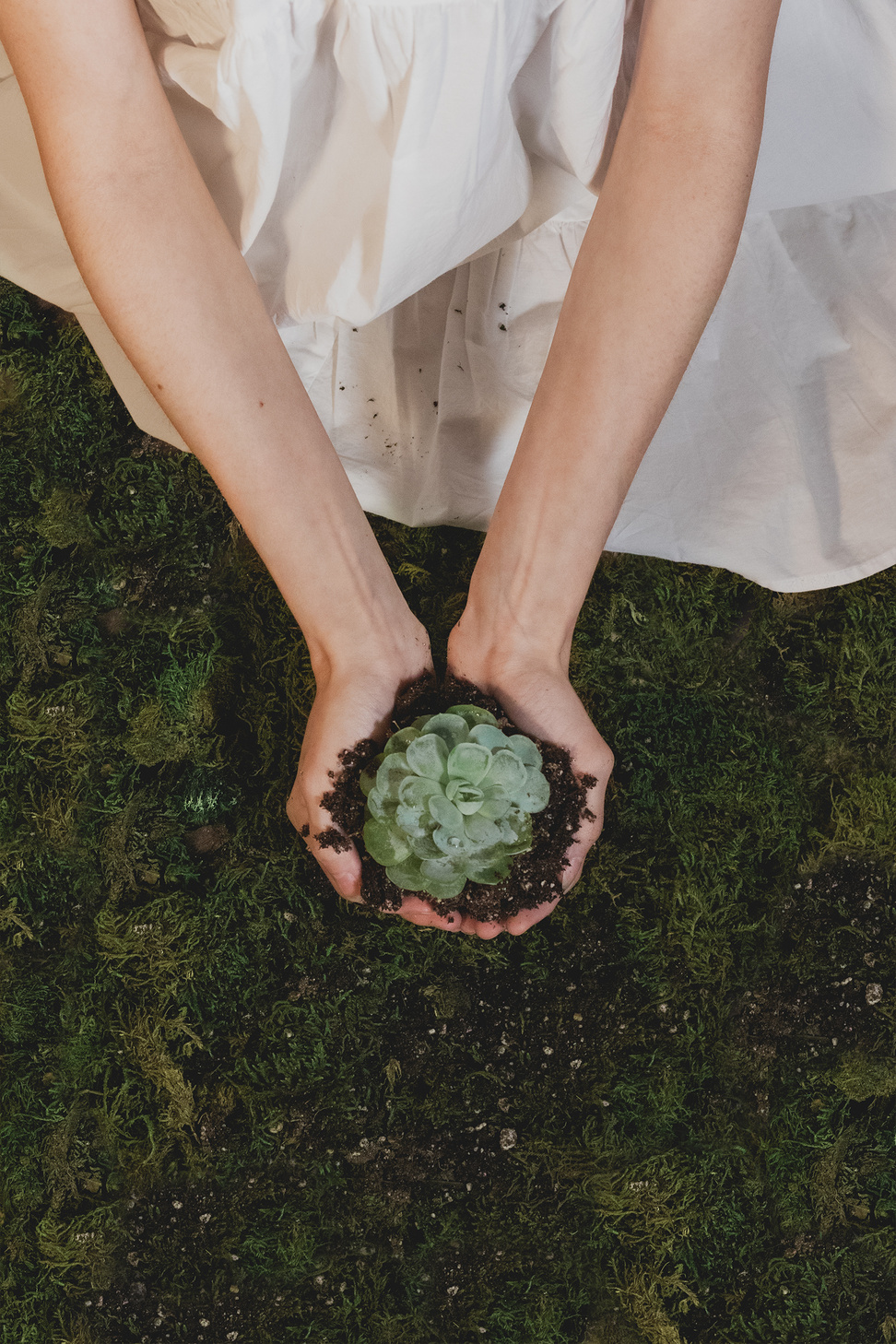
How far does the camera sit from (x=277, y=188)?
4.32 ft

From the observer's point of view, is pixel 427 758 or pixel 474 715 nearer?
pixel 427 758

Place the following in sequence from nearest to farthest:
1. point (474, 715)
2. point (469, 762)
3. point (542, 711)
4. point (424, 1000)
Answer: point (469, 762)
point (474, 715)
point (542, 711)
point (424, 1000)

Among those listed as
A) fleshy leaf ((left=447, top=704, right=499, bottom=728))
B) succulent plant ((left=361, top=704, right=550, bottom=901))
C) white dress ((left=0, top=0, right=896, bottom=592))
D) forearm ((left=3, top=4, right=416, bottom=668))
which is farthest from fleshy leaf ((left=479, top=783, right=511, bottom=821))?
white dress ((left=0, top=0, right=896, bottom=592))

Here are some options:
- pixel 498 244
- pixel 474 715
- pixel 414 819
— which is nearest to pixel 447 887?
pixel 414 819

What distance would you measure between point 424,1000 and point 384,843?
767 millimetres

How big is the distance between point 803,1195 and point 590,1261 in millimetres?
468

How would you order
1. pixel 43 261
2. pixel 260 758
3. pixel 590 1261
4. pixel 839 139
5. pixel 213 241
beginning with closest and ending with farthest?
pixel 213 241 < pixel 839 139 < pixel 43 261 < pixel 590 1261 < pixel 260 758

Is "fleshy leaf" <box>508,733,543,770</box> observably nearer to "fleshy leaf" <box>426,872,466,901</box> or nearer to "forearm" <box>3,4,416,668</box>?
"fleshy leaf" <box>426,872,466,901</box>

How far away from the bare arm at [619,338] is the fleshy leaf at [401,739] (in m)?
0.21

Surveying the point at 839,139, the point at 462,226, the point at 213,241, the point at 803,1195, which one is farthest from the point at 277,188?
the point at 803,1195

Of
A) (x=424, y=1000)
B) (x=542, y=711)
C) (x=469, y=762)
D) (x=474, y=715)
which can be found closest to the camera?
(x=469, y=762)

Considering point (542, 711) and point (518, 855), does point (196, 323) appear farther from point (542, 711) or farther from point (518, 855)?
point (518, 855)

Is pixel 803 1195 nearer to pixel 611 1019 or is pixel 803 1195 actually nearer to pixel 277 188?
pixel 611 1019

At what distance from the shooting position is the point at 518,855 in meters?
1.45
